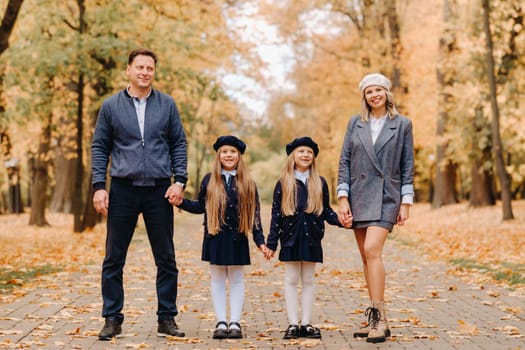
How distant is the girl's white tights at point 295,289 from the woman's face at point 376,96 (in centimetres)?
149

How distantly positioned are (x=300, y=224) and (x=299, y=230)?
6 centimetres

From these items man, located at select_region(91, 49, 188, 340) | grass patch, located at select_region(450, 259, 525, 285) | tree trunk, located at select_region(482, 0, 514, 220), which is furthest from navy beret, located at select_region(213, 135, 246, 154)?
tree trunk, located at select_region(482, 0, 514, 220)

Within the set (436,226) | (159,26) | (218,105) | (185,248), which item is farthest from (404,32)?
(185,248)

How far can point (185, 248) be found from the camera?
59.4 feet

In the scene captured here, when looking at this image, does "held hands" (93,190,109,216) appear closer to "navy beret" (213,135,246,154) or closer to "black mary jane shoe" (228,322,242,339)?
"navy beret" (213,135,246,154)

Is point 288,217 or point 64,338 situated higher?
point 288,217

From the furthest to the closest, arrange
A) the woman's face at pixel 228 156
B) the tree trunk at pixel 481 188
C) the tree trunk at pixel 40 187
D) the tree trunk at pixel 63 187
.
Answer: the tree trunk at pixel 63 187 < the tree trunk at pixel 481 188 < the tree trunk at pixel 40 187 < the woman's face at pixel 228 156

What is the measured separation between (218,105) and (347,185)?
39291mm

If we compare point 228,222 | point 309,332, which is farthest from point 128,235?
point 309,332

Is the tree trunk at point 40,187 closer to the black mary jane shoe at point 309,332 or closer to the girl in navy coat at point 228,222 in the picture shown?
the girl in navy coat at point 228,222

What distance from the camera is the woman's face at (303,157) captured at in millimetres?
7191

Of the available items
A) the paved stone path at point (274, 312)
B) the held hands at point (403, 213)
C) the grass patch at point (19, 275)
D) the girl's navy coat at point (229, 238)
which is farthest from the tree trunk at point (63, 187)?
the held hands at point (403, 213)

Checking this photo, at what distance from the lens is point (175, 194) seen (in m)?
6.88

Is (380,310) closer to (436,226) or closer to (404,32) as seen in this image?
(436,226)
